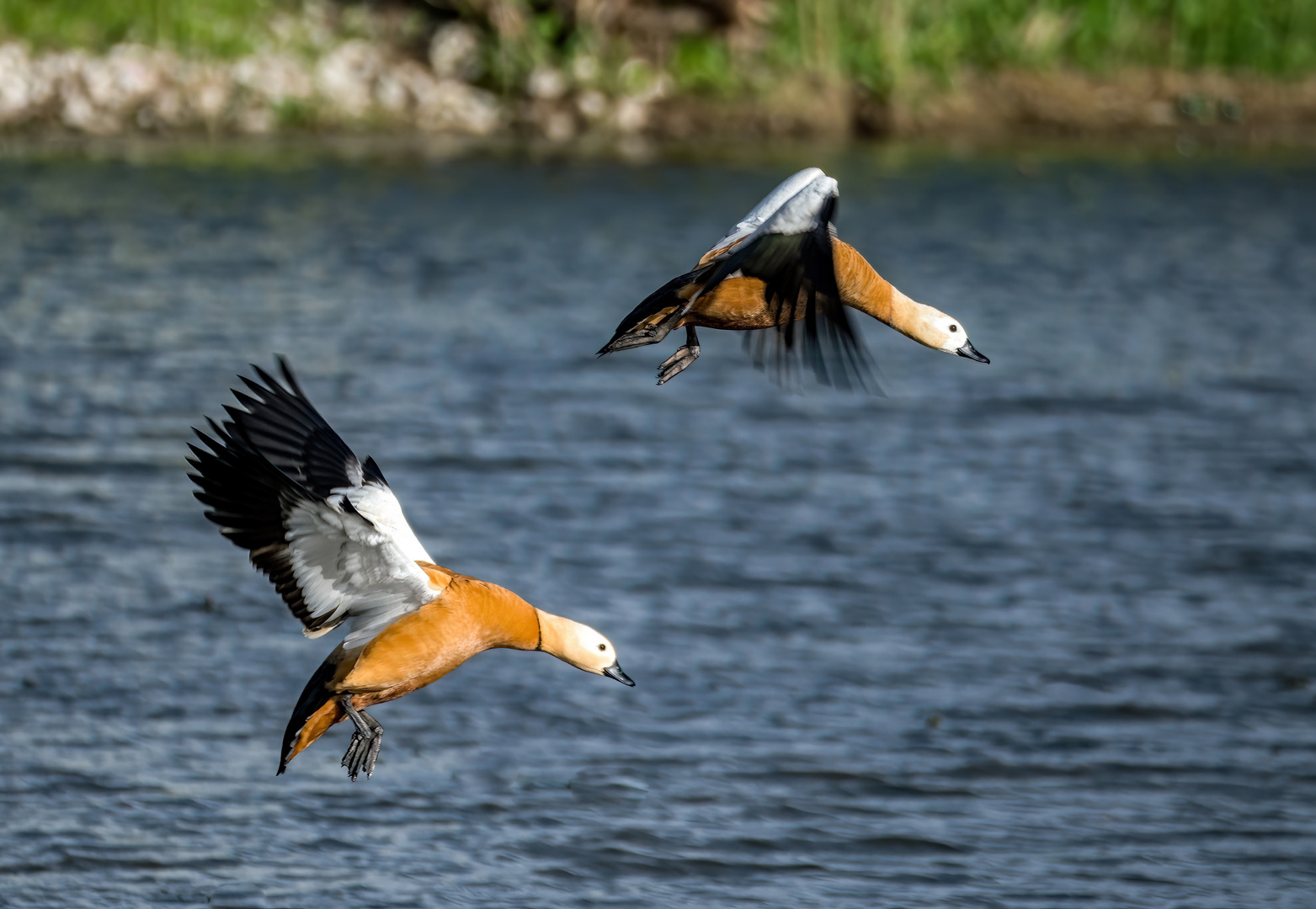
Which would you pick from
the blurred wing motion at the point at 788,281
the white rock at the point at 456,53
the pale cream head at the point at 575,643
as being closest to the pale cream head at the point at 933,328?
the blurred wing motion at the point at 788,281

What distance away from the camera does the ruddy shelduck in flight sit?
5.36 metres

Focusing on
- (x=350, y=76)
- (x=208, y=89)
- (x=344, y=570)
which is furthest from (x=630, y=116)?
(x=344, y=570)

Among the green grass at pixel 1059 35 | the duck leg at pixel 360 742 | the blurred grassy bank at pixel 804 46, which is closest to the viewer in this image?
the duck leg at pixel 360 742

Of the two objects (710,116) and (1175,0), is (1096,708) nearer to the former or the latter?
(710,116)

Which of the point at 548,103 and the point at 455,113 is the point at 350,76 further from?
the point at 548,103

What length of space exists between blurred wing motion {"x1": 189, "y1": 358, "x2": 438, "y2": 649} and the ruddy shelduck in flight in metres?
0.91

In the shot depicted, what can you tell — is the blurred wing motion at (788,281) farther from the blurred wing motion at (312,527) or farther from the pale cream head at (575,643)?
the pale cream head at (575,643)

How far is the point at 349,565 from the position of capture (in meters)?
5.70

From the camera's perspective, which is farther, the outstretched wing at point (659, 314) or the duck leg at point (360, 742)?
the duck leg at point (360, 742)

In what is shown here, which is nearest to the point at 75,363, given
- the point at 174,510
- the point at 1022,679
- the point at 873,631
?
the point at 174,510

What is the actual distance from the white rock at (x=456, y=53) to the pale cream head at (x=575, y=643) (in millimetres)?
25719

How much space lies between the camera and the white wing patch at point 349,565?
18.4ft

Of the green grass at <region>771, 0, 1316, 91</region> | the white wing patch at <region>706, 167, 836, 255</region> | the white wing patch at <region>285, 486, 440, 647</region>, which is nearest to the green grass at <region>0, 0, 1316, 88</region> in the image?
the green grass at <region>771, 0, 1316, 91</region>

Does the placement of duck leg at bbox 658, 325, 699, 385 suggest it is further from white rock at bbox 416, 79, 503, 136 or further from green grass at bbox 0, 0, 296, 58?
green grass at bbox 0, 0, 296, 58
